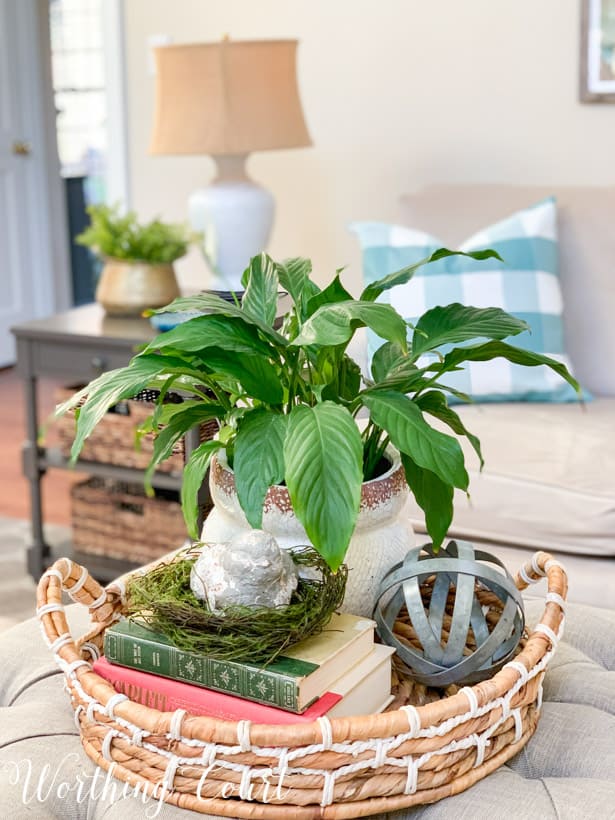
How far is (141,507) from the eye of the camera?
2445 millimetres

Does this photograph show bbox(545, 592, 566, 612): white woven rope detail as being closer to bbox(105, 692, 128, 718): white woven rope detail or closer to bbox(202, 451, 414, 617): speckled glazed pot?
bbox(202, 451, 414, 617): speckled glazed pot

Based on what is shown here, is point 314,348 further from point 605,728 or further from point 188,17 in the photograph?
point 188,17

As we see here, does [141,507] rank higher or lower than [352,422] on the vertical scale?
lower

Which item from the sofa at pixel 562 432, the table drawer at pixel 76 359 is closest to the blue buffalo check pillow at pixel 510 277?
the sofa at pixel 562 432

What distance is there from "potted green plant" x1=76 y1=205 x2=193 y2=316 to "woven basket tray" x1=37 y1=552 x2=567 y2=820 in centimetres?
165

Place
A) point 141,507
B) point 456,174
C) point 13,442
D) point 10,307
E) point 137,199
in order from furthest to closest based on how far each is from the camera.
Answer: point 10,307 → point 13,442 → point 137,199 → point 456,174 → point 141,507

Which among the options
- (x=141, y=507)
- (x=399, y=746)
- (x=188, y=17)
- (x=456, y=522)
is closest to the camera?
(x=399, y=746)

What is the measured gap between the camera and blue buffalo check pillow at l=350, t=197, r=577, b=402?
2.03 metres

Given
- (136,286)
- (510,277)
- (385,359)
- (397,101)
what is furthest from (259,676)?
(397,101)

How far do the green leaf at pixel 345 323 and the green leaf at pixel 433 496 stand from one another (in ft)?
0.53

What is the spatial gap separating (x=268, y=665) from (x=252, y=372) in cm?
26

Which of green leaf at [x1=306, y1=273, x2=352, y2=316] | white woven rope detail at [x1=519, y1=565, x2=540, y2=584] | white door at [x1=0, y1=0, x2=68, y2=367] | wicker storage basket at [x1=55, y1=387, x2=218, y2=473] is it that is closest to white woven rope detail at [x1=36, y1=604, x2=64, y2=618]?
green leaf at [x1=306, y1=273, x2=352, y2=316]

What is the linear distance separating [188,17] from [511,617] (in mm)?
2552

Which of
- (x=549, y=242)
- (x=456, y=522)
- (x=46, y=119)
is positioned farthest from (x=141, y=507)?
(x=46, y=119)
